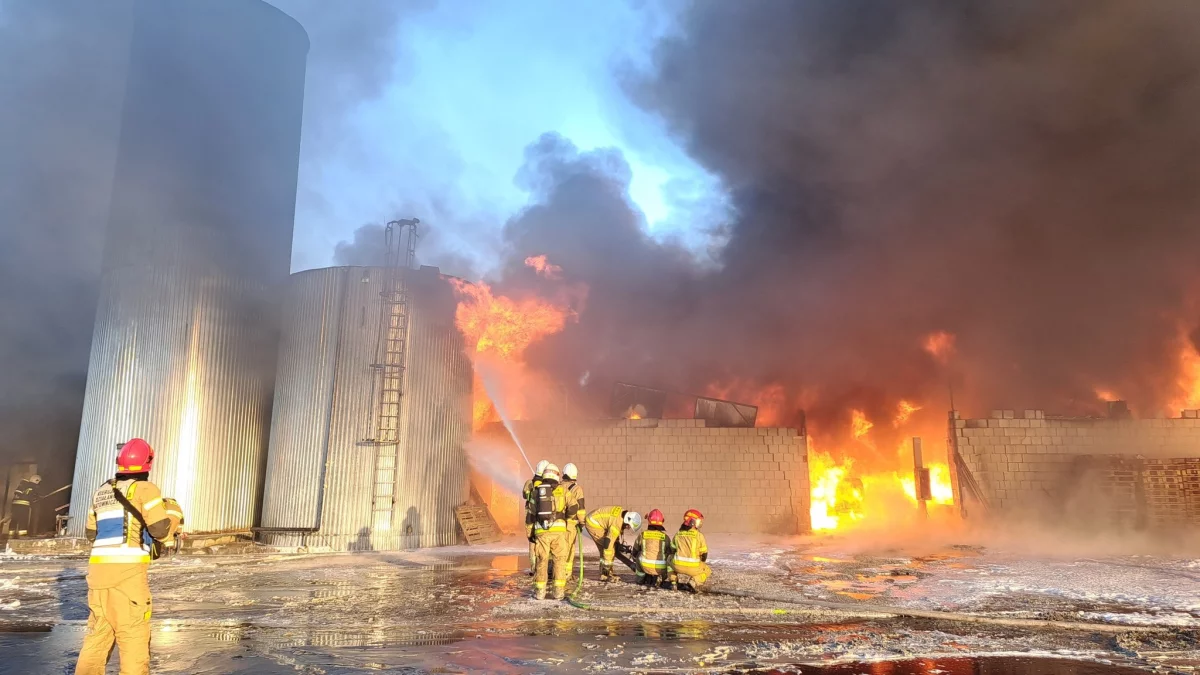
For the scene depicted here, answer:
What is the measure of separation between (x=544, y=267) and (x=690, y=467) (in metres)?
9.13

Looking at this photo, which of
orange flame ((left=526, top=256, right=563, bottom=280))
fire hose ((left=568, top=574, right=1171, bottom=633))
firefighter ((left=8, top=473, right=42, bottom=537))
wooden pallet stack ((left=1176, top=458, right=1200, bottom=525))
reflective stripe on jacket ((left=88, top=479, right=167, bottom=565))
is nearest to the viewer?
reflective stripe on jacket ((left=88, top=479, right=167, bottom=565))

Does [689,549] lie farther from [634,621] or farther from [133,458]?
[133,458]

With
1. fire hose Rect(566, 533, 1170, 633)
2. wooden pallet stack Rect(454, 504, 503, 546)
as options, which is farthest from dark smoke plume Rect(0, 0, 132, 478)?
fire hose Rect(566, 533, 1170, 633)

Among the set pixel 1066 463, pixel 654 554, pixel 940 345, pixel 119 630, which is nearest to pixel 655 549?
pixel 654 554

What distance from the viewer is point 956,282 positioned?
23.2 metres

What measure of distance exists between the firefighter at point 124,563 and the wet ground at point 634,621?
91 centimetres

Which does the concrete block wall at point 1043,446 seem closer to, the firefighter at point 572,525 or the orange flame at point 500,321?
the orange flame at point 500,321

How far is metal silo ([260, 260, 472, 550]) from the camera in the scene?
1545 cm

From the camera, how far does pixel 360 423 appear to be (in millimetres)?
15750

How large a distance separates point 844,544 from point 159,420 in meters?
16.8

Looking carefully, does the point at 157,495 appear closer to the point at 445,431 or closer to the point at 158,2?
the point at 445,431

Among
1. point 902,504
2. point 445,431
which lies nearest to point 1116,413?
point 902,504

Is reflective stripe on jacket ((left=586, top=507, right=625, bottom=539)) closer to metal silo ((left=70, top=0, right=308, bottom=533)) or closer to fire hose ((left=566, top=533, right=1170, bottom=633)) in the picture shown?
fire hose ((left=566, top=533, right=1170, bottom=633))

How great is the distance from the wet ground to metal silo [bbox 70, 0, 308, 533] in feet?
14.5
